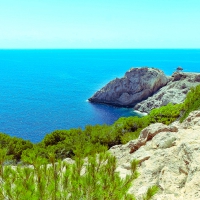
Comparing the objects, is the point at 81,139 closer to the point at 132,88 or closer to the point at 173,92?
the point at 173,92

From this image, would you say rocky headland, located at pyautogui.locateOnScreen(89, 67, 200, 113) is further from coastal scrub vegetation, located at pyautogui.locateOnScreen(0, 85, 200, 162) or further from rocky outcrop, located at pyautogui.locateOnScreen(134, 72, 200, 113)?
coastal scrub vegetation, located at pyautogui.locateOnScreen(0, 85, 200, 162)

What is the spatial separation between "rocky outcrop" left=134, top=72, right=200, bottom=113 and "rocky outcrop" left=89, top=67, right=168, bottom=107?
3.20 meters

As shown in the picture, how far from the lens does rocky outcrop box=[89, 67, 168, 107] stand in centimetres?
8228

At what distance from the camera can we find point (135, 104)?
8081 centimetres

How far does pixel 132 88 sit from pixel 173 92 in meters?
13.6

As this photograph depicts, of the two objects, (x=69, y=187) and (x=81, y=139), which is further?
(x=81, y=139)

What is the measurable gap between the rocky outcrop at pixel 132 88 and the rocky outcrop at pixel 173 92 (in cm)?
320

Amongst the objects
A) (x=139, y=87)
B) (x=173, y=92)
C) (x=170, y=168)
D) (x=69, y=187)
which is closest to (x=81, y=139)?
(x=170, y=168)

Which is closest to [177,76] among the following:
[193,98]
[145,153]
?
[193,98]

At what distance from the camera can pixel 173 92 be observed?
7506 cm

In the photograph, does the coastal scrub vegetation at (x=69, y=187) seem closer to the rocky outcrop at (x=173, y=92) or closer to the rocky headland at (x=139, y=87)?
the rocky outcrop at (x=173, y=92)

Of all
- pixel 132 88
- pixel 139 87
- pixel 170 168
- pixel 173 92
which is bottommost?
pixel 170 168

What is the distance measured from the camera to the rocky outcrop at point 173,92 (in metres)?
72.2

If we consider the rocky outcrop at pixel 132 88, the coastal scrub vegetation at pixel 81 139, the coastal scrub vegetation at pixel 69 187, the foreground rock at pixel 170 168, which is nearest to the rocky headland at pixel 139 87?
the rocky outcrop at pixel 132 88
